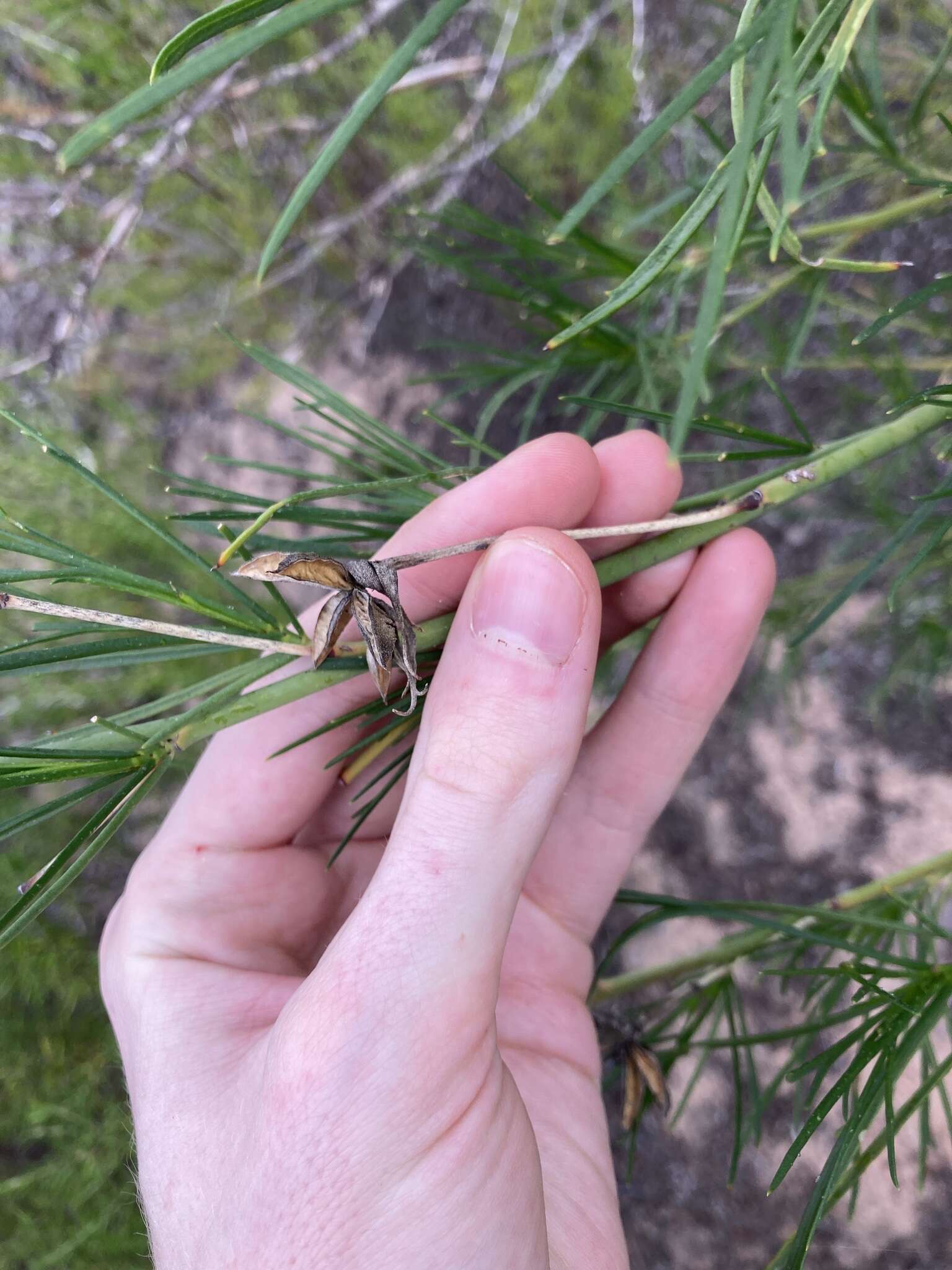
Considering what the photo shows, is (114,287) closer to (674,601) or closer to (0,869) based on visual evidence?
(0,869)

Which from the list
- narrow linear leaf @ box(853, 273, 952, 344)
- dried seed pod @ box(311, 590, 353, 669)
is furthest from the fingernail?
narrow linear leaf @ box(853, 273, 952, 344)

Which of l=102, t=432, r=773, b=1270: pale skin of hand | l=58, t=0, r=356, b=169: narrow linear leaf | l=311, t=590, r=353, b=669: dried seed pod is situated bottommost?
l=102, t=432, r=773, b=1270: pale skin of hand

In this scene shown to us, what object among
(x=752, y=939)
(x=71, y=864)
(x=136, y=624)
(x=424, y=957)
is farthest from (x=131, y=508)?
(x=752, y=939)

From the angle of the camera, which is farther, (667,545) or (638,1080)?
(638,1080)

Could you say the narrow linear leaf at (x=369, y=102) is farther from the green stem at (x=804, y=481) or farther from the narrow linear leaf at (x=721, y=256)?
the green stem at (x=804, y=481)

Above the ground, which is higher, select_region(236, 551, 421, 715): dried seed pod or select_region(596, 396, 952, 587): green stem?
select_region(596, 396, 952, 587): green stem

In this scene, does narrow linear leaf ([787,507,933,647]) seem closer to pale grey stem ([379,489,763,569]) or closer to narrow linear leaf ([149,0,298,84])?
pale grey stem ([379,489,763,569])

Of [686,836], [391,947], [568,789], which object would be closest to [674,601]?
[568,789]

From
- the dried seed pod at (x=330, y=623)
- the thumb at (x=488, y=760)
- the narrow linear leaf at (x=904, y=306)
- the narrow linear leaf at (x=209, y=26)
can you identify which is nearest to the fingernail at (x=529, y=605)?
the thumb at (x=488, y=760)

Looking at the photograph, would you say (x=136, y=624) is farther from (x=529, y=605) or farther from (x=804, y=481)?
(x=804, y=481)
